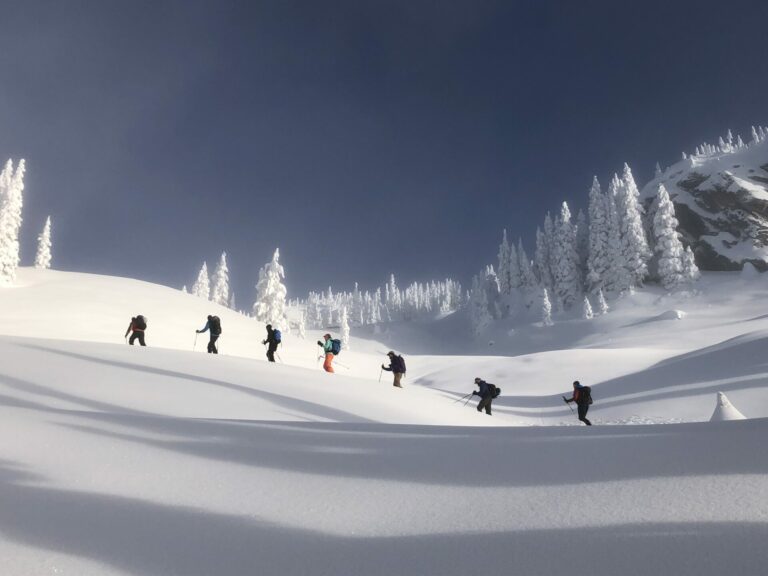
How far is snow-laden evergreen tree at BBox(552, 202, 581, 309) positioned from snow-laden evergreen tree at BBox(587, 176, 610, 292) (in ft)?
11.7

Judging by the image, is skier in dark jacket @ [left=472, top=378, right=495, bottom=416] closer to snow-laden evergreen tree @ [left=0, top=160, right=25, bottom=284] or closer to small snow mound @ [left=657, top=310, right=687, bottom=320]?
snow-laden evergreen tree @ [left=0, top=160, right=25, bottom=284]

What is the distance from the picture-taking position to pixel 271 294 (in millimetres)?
63188

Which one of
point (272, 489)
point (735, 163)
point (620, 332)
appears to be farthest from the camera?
point (735, 163)

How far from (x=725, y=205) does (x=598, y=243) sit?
1178 inches

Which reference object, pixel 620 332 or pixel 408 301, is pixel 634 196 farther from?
pixel 408 301

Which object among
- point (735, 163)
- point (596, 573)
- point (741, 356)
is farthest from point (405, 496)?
point (735, 163)

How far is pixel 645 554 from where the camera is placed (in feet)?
8.12

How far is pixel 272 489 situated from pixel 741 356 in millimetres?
24332

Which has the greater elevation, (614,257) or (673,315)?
(614,257)

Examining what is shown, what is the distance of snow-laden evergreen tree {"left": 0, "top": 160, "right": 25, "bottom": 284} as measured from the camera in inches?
1647

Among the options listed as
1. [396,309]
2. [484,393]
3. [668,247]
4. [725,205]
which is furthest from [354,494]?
[396,309]

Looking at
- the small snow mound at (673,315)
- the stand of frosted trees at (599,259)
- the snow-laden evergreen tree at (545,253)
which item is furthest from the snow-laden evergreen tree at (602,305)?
the snow-laden evergreen tree at (545,253)

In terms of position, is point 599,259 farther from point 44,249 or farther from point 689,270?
point 44,249

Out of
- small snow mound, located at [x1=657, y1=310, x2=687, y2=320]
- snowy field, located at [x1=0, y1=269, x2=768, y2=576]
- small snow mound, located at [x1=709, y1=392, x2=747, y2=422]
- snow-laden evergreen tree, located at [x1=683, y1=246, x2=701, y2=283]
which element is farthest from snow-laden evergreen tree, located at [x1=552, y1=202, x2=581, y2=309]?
snowy field, located at [x1=0, y1=269, x2=768, y2=576]
